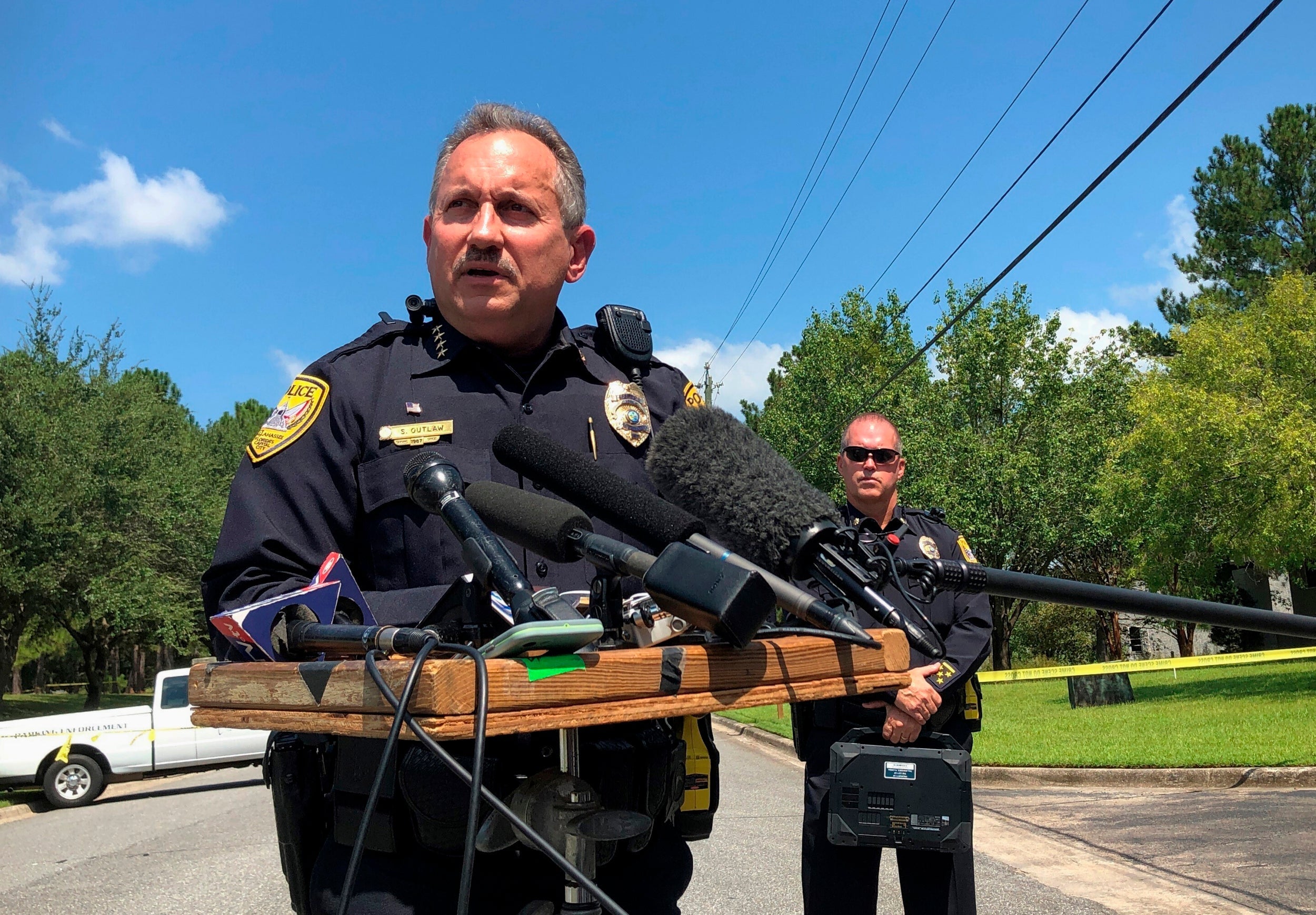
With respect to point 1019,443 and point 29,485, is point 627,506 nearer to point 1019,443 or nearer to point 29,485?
point 29,485

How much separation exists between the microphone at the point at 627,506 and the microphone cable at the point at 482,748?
34cm

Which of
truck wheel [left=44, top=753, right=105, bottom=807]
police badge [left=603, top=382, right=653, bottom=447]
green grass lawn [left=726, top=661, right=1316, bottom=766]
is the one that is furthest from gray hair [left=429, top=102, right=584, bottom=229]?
truck wheel [left=44, top=753, right=105, bottom=807]

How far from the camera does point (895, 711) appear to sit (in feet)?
12.0

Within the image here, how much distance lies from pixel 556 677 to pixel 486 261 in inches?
44.0

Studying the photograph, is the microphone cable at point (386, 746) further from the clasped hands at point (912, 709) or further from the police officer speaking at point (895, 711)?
the clasped hands at point (912, 709)

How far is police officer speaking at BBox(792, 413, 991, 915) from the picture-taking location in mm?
3582

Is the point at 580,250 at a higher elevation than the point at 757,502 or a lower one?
higher

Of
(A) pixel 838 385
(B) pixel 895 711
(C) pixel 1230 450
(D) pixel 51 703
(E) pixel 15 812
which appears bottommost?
(E) pixel 15 812

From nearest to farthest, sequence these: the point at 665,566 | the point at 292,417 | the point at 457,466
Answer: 1. the point at 665,566
2. the point at 457,466
3. the point at 292,417

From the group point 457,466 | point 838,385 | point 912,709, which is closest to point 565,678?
point 457,466

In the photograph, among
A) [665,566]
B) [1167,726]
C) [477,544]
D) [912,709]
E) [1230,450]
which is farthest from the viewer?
[1230,450]

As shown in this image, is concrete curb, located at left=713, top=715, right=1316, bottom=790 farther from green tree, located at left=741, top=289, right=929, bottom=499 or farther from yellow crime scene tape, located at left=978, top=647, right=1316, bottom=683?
green tree, located at left=741, top=289, right=929, bottom=499

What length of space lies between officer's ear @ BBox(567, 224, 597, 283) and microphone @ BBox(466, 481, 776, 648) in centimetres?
98

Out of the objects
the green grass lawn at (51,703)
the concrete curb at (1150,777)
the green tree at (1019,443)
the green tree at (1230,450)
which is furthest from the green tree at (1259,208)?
the green grass lawn at (51,703)
